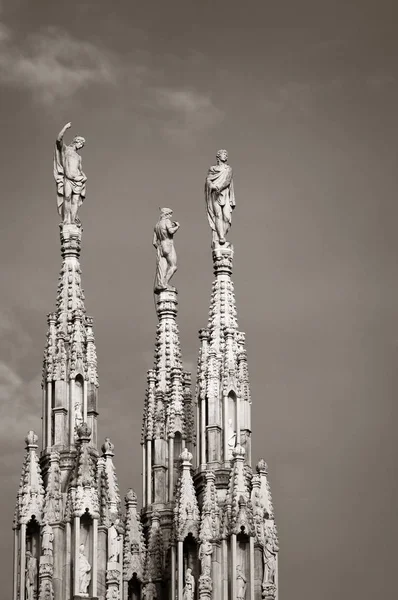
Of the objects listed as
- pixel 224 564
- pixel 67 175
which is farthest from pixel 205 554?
pixel 67 175

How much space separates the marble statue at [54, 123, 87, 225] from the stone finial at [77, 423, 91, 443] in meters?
6.31

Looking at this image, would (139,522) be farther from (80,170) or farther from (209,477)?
(80,170)

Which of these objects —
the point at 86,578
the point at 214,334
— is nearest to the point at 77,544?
the point at 86,578

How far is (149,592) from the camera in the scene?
97.7 m

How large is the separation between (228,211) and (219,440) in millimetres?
6230

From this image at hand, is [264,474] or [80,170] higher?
[80,170]

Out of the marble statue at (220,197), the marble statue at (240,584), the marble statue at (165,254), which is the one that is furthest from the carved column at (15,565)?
the marble statue at (220,197)

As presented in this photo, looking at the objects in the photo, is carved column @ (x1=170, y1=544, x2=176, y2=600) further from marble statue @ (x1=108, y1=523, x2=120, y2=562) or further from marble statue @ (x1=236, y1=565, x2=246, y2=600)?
marble statue @ (x1=108, y1=523, x2=120, y2=562)

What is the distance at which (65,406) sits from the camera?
9600 cm

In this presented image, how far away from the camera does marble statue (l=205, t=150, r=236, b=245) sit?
100 metres

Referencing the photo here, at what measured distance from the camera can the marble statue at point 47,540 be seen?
93.9 m

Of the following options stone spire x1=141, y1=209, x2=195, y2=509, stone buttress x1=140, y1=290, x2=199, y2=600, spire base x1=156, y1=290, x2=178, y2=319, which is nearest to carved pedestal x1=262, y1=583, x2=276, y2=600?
stone buttress x1=140, y1=290, x2=199, y2=600

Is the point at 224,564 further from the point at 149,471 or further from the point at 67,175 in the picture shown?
the point at 67,175

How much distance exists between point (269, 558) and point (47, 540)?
20.0 feet
